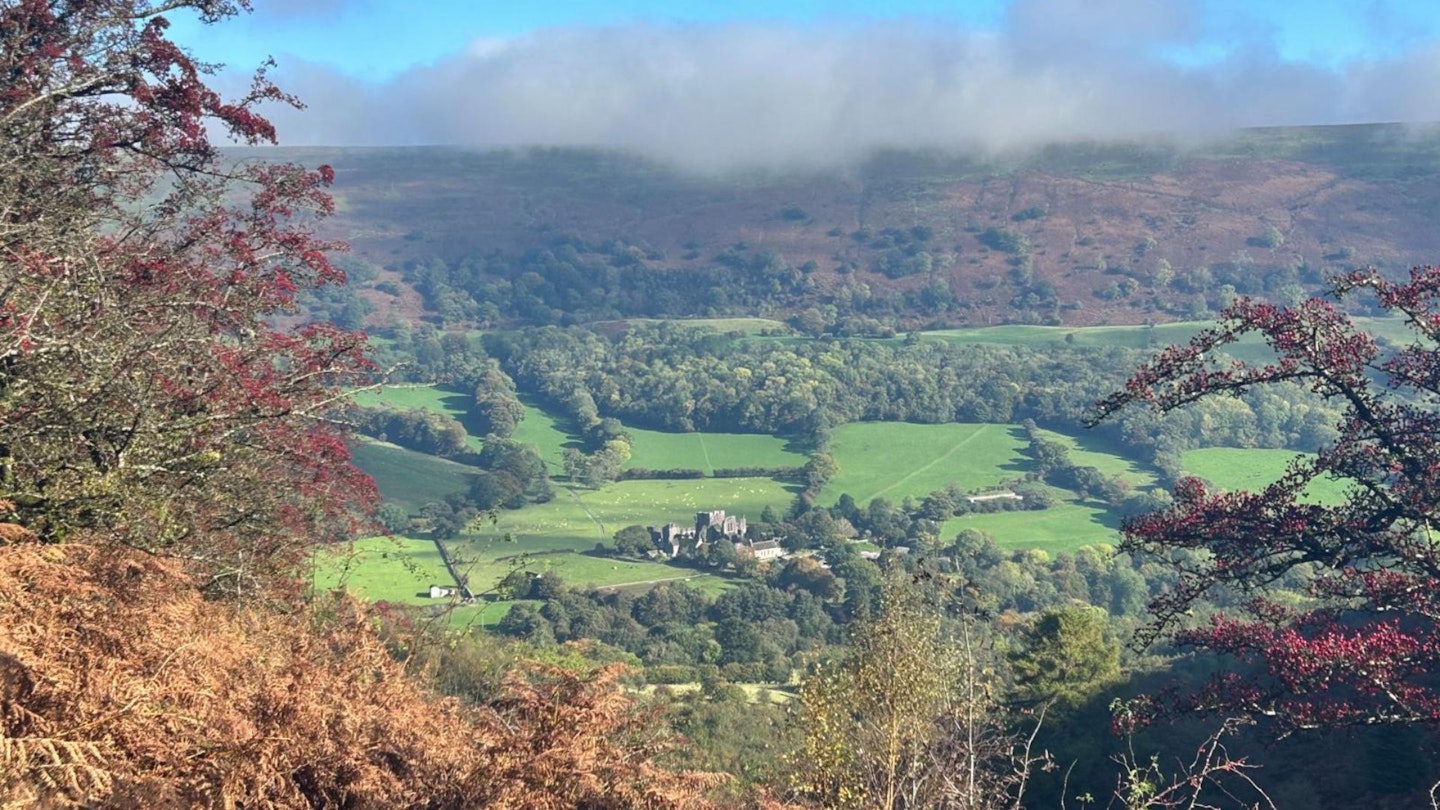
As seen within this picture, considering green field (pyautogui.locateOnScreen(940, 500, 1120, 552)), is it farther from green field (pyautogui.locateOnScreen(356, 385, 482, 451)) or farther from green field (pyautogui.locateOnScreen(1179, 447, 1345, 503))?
green field (pyautogui.locateOnScreen(356, 385, 482, 451))

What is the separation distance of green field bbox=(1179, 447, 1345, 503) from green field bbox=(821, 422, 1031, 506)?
844cm

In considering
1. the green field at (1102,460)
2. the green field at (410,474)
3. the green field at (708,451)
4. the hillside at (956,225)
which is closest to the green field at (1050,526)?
the green field at (1102,460)

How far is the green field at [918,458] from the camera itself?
54281 mm

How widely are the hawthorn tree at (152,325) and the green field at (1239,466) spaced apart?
1810 inches

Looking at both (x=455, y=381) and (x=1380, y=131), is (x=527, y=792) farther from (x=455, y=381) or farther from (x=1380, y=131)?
(x=1380, y=131)

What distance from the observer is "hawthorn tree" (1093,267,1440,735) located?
6742mm

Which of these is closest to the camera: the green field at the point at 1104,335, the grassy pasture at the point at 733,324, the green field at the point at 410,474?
the green field at the point at 410,474

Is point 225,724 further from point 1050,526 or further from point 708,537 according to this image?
point 1050,526

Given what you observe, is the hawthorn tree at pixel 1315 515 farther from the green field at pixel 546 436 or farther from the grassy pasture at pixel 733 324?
the grassy pasture at pixel 733 324

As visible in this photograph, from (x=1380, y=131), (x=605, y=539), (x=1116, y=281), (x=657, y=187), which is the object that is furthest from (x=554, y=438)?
(x=1380, y=131)

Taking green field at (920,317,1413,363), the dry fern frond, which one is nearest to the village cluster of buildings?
the dry fern frond

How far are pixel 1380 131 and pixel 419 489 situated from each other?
116m

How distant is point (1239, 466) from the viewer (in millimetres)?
54031

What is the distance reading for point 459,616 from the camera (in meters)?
29.3
